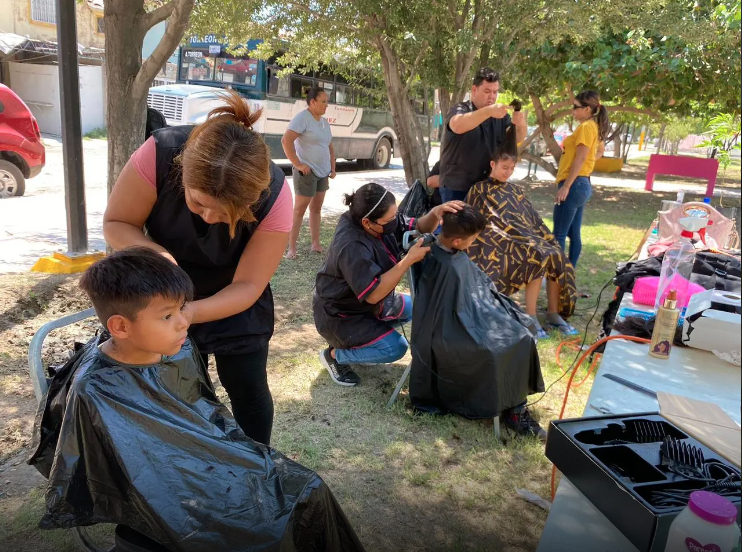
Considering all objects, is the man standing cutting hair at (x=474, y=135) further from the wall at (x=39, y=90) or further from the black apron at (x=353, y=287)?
the wall at (x=39, y=90)

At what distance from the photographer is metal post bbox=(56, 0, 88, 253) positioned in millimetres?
4312

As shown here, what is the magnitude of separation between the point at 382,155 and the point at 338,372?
42.6 ft

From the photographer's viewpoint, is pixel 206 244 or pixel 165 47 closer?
pixel 206 244

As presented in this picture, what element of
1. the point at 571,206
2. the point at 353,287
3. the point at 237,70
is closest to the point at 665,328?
the point at 353,287

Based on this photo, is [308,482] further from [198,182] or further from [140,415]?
[198,182]

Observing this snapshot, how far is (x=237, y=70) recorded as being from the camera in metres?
11.6

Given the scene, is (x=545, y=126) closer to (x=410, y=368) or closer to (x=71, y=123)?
(x=71, y=123)

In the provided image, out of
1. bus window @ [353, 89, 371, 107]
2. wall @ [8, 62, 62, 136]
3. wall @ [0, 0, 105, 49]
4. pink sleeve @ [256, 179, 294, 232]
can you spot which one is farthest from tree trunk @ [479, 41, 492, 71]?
wall @ [8, 62, 62, 136]

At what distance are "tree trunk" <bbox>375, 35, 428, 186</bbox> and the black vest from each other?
492 cm

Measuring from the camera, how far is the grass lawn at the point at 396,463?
221 centimetres

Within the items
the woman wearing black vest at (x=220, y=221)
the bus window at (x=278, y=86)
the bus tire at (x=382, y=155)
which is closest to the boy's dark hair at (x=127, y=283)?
the woman wearing black vest at (x=220, y=221)

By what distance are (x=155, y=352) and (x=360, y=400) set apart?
68.0 inches

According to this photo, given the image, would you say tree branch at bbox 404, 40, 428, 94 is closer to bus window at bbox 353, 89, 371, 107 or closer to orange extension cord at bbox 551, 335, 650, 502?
orange extension cord at bbox 551, 335, 650, 502

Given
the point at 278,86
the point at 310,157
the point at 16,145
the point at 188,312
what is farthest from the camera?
the point at 278,86
